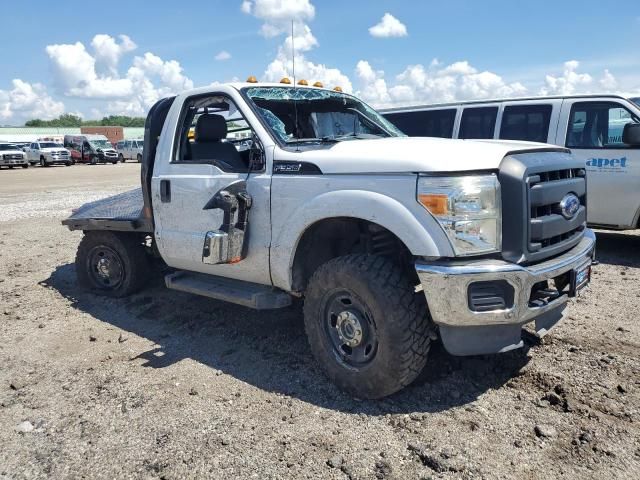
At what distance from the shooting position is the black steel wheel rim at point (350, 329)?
331 centimetres

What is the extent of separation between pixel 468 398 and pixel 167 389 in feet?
6.48

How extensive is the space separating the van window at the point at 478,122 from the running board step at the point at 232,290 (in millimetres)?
5009

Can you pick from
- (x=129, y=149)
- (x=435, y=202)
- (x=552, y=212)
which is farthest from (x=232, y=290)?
(x=129, y=149)

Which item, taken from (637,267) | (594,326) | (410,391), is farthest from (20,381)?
(637,267)

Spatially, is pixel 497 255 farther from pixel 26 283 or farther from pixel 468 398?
pixel 26 283

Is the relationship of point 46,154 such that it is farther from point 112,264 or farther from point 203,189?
point 203,189

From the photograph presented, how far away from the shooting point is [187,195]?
4.39 metres

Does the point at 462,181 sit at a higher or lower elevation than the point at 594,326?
higher

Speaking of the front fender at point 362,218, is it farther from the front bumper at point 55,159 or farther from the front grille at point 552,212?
the front bumper at point 55,159

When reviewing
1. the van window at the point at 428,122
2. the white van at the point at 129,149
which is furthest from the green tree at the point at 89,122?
the van window at the point at 428,122

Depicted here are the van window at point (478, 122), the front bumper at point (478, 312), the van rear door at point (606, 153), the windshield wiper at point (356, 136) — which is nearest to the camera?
the front bumper at point (478, 312)

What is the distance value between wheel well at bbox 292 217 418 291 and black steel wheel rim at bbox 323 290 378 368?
384 millimetres

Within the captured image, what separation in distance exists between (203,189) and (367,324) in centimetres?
178

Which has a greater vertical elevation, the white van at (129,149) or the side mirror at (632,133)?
the white van at (129,149)
